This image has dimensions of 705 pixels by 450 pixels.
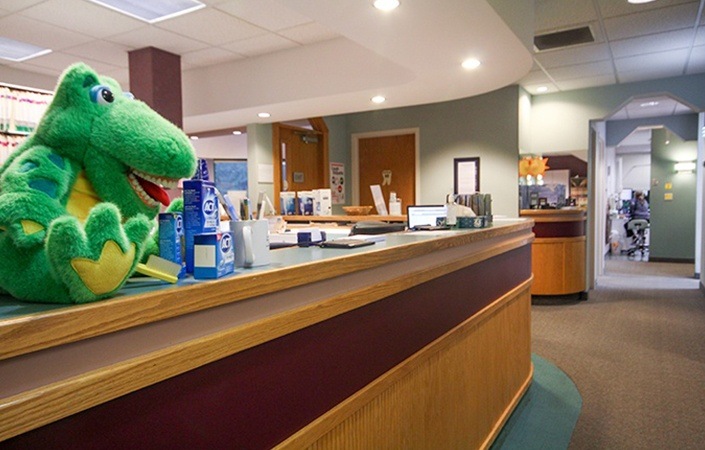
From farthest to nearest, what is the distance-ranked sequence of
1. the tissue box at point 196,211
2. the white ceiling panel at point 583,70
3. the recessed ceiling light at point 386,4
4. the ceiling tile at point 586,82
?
the ceiling tile at point 586,82
the white ceiling panel at point 583,70
the recessed ceiling light at point 386,4
the tissue box at point 196,211

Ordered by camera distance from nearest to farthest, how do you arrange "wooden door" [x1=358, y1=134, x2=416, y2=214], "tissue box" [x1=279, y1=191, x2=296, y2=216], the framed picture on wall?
"tissue box" [x1=279, y1=191, x2=296, y2=216], the framed picture on wall, "wooden door" [x1=358, y1=134, x2=416, y2=214]

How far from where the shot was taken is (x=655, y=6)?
394cm

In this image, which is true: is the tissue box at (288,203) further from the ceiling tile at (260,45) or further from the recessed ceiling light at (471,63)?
the recessed ceiling light at (471,63)

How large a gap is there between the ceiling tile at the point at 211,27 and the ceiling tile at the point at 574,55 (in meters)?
3.03

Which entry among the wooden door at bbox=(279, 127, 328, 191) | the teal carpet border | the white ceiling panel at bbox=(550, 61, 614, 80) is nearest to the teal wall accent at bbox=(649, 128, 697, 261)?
the white ceiling panel at bbox=(550, 61, 614, 80)

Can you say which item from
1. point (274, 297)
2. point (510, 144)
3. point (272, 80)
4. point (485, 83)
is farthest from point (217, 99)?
point (274, 297)

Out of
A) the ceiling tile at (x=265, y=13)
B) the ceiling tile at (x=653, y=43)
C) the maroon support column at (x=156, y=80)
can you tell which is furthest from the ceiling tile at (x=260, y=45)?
the ceiling tile at (x=653, y=43)

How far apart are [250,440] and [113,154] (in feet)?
2.10

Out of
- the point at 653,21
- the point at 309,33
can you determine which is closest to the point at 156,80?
the point at 309,33

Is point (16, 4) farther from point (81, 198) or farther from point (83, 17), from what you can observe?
point (81, 198)

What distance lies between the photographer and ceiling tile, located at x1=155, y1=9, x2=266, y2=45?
3945 millimetres

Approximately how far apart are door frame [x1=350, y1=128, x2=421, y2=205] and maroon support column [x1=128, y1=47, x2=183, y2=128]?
3633mm

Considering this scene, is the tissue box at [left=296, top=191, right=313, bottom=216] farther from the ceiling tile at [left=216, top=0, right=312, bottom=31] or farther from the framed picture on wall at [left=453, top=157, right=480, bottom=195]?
the framed picture on wall at [left=453, top=157, right=480, bottom=195]

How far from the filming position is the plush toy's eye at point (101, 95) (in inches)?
34.9
